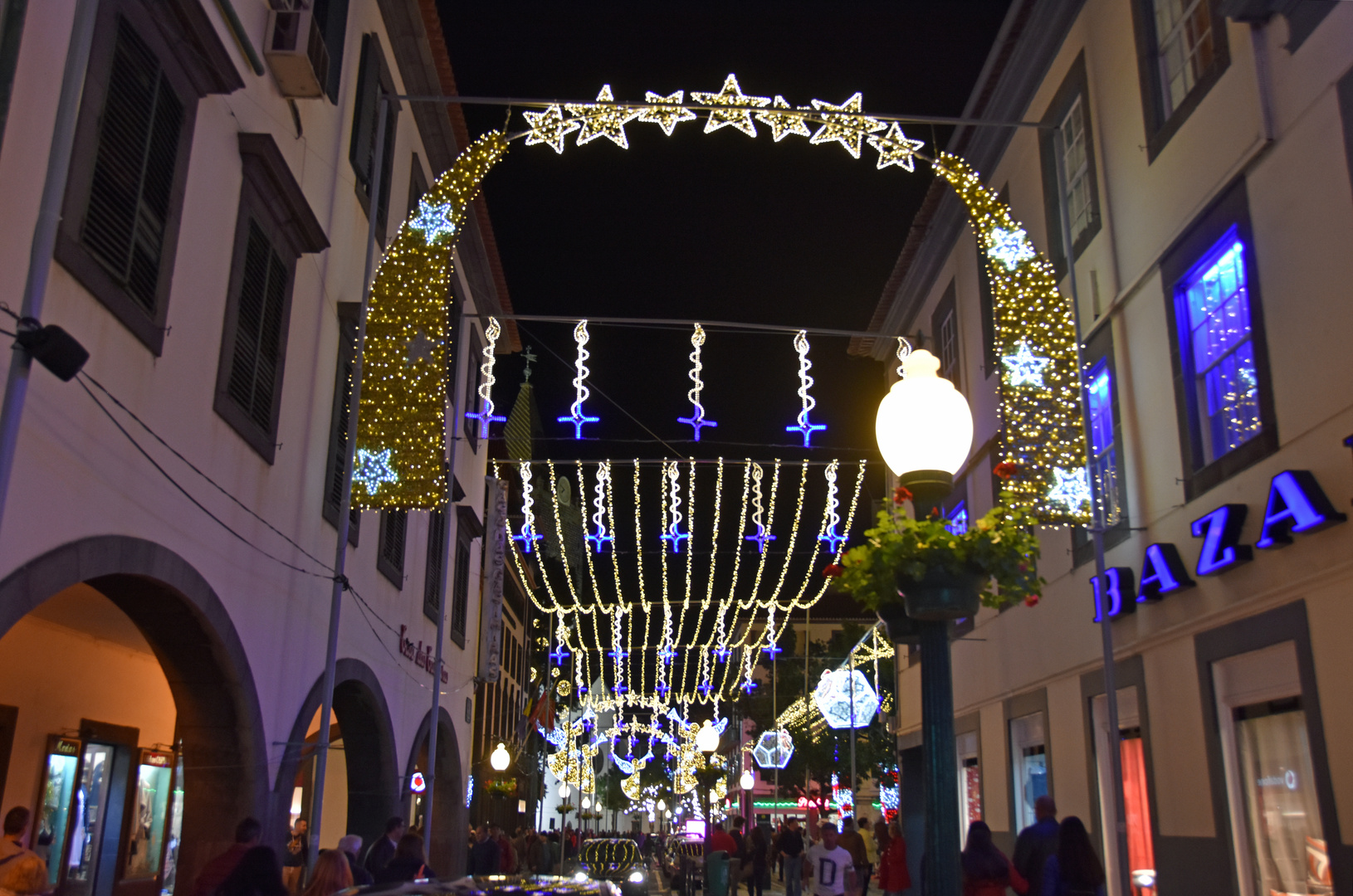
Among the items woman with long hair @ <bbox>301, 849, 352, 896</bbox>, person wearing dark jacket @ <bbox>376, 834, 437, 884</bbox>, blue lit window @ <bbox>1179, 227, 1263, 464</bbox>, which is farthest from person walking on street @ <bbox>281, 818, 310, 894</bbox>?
blue lit window @ <bbox>1179, 227, 1263, 464</bbox>

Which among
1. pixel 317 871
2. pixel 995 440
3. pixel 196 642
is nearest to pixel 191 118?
pixel 196 642

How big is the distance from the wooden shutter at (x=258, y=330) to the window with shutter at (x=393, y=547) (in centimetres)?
522

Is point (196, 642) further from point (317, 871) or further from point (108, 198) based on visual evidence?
point (108, 198)

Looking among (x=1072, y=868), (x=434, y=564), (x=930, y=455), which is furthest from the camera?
(x=434, y=564)

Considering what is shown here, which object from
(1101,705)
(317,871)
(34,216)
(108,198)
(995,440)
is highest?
(995,440)

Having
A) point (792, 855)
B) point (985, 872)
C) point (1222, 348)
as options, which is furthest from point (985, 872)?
point (792, 855)

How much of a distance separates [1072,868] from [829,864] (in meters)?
5.93

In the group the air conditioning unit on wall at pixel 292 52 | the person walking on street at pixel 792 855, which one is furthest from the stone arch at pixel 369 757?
the air conditioning unit on wall at pixel 292 52

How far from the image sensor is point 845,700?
29.9 m

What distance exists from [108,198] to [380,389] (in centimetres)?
478

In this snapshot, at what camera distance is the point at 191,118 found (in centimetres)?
1048

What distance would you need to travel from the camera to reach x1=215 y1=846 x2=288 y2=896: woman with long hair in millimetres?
7398

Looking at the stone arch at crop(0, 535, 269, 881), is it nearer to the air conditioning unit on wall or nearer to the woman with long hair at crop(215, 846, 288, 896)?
the woman with long hair at crop(215, 846, 288, 896)

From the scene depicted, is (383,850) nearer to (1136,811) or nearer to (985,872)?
(985,872)
